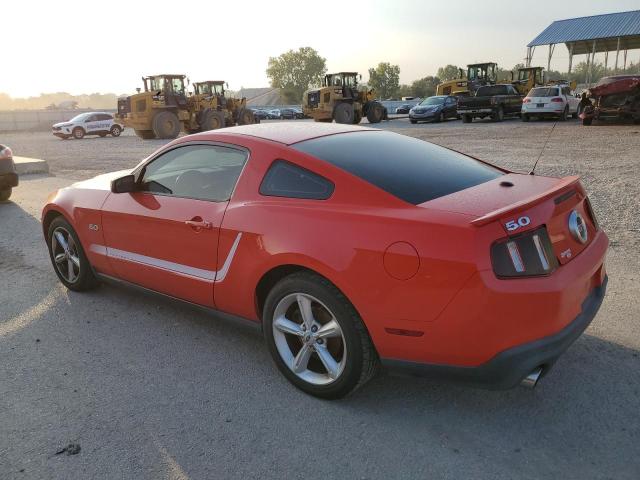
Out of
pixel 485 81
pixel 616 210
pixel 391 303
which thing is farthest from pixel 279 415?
pixel 485 81

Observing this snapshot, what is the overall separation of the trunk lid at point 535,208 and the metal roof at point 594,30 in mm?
49198

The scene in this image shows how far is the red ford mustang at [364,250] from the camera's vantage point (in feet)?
7.82

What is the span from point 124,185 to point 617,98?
21.0 m

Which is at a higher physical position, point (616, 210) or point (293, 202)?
point (293, 202)

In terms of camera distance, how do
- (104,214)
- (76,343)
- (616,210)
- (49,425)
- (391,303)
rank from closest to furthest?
1. (391,303)
2. (49,425)
3. (76,343)
4. (104,214)
5. (616,210)

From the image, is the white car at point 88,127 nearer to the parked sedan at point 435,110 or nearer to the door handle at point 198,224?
the parked sedan at point 435,110

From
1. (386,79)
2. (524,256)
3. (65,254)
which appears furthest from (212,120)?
(386,79)

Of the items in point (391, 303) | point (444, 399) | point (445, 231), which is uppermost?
point (445, 231)

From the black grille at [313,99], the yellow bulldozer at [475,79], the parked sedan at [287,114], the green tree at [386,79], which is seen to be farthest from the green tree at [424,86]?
the black grille at [313,99]

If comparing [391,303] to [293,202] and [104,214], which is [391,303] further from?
[104,214]

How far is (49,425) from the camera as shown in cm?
284

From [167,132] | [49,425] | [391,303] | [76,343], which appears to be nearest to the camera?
[391,303]

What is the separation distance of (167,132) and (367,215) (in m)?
23.7

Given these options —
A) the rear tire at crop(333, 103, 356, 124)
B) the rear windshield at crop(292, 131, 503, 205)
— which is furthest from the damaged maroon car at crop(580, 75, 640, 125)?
the rear windshield at crop(292, 131, 503, 205)
